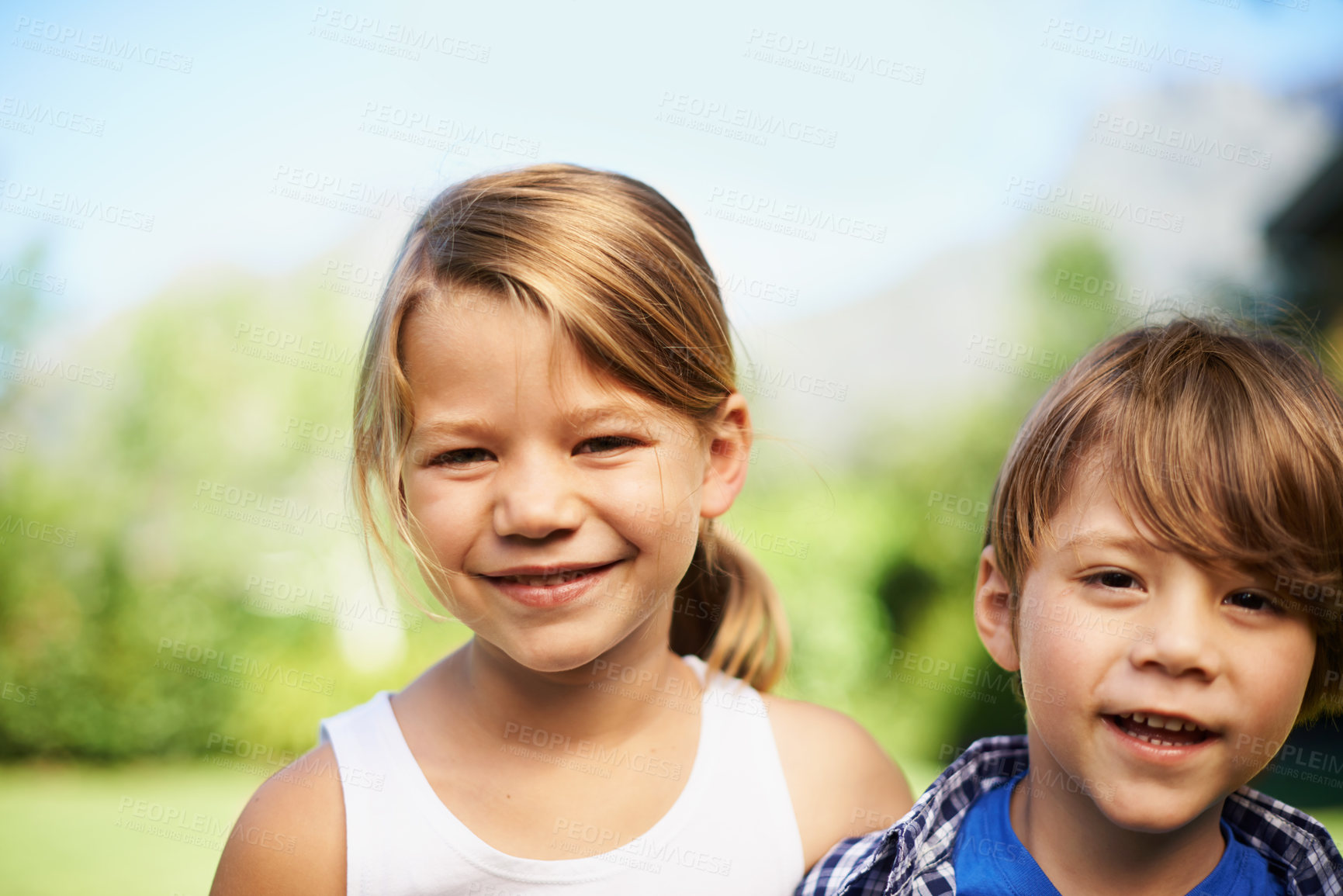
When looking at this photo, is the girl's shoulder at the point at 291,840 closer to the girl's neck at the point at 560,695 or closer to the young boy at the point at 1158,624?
the girl's neck at the point at 560,695

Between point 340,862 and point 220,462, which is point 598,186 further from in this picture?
point 220,462

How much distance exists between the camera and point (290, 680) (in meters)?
6.14

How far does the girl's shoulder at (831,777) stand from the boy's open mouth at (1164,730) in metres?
0.70

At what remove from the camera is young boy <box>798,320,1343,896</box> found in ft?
5.11

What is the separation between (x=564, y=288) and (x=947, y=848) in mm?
1284

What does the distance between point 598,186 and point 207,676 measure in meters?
5.35

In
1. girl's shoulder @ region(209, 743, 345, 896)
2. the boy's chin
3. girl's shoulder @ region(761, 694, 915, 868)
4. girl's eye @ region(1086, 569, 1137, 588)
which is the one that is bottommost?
girl's shoulder @ region(209, 743, 345, 896)

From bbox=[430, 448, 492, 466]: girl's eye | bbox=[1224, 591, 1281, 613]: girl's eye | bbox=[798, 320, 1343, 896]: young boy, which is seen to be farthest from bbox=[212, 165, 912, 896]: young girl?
bbox=[1224, 591, 1281, 613]: girl's eye

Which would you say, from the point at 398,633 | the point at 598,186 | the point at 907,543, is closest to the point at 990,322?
the point at 907,543

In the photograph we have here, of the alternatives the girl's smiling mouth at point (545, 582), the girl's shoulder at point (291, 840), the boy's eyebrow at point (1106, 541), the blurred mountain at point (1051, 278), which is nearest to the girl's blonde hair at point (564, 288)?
the girl's smiling mouth at point (545, 582)

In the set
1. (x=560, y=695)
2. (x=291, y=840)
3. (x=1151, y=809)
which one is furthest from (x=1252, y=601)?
(x=291, y=840)

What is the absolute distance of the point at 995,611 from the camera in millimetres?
1911

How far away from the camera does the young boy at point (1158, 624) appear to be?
156cm

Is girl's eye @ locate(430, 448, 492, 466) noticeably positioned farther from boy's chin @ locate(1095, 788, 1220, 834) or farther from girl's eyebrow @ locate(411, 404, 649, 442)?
boy's chin @ locate(1095, 788, 1220, 834)
